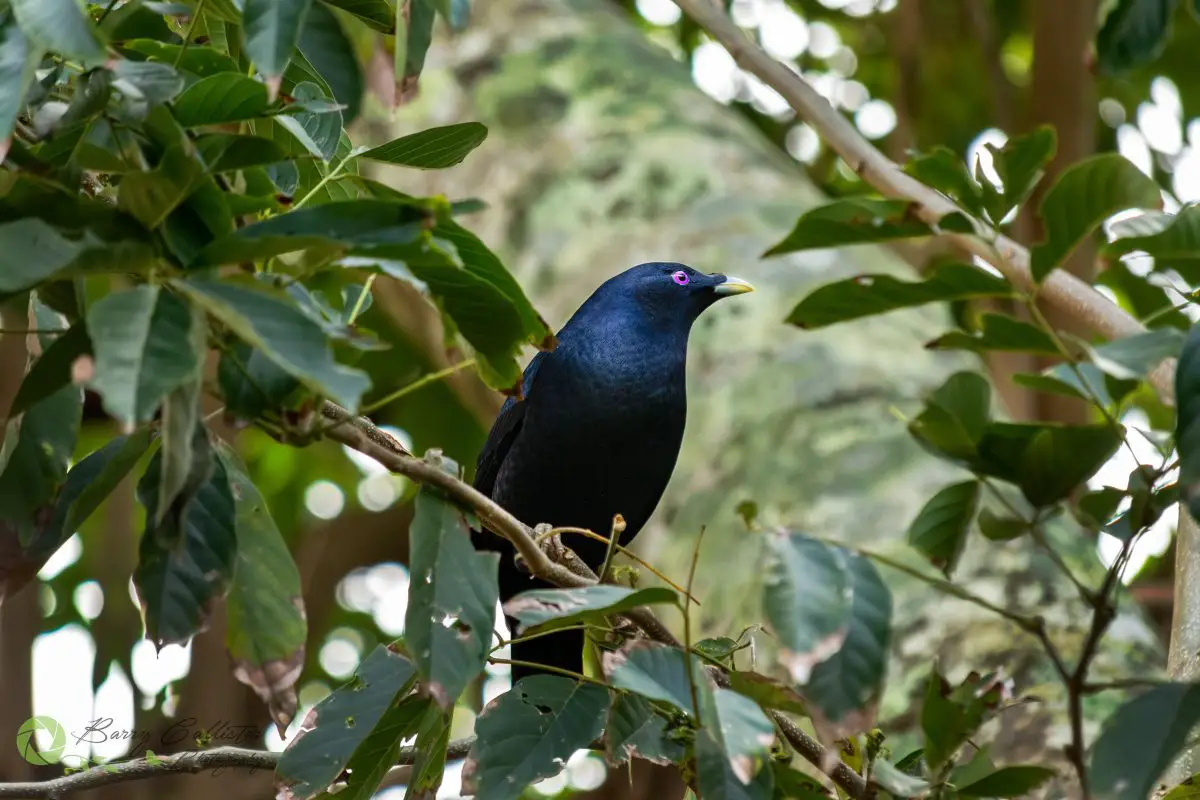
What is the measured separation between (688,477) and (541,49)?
206 cm

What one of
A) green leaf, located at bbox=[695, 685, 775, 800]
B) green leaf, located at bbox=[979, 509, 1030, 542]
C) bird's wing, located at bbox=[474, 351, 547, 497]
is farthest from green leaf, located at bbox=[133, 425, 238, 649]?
bird's wing, located at bbox=[474, 351, 547, 497]

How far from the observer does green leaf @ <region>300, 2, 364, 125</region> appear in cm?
186

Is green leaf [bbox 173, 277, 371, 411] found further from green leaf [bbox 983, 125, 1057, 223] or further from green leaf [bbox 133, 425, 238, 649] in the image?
green leaf [bbox 983, 125, 1057, 223]

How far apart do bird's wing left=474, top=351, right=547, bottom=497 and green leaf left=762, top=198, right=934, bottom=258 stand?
1.99m

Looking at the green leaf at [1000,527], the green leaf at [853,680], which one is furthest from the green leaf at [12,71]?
the green leaf at [1000,527]

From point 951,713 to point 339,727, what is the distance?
70cm

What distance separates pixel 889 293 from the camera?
1.52m

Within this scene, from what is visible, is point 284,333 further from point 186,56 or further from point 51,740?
point 51,740

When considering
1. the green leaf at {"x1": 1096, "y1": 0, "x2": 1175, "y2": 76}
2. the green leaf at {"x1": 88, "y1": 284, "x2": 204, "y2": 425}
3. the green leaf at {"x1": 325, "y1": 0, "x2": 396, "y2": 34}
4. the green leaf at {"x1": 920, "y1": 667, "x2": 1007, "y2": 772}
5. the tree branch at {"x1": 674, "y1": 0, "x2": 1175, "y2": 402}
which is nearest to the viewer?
the green leaf at {"x1": 88, "y1": 284, "x2": 204, "y2": 425}

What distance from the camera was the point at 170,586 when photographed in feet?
4.70

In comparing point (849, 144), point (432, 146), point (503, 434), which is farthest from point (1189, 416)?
point (503, 434)

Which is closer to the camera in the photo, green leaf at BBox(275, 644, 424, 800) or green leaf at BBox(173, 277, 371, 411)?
green leaf at BBox(173, 277, 371, 411)

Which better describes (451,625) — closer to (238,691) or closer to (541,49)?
(238,691)

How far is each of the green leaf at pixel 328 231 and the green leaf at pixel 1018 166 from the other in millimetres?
663
